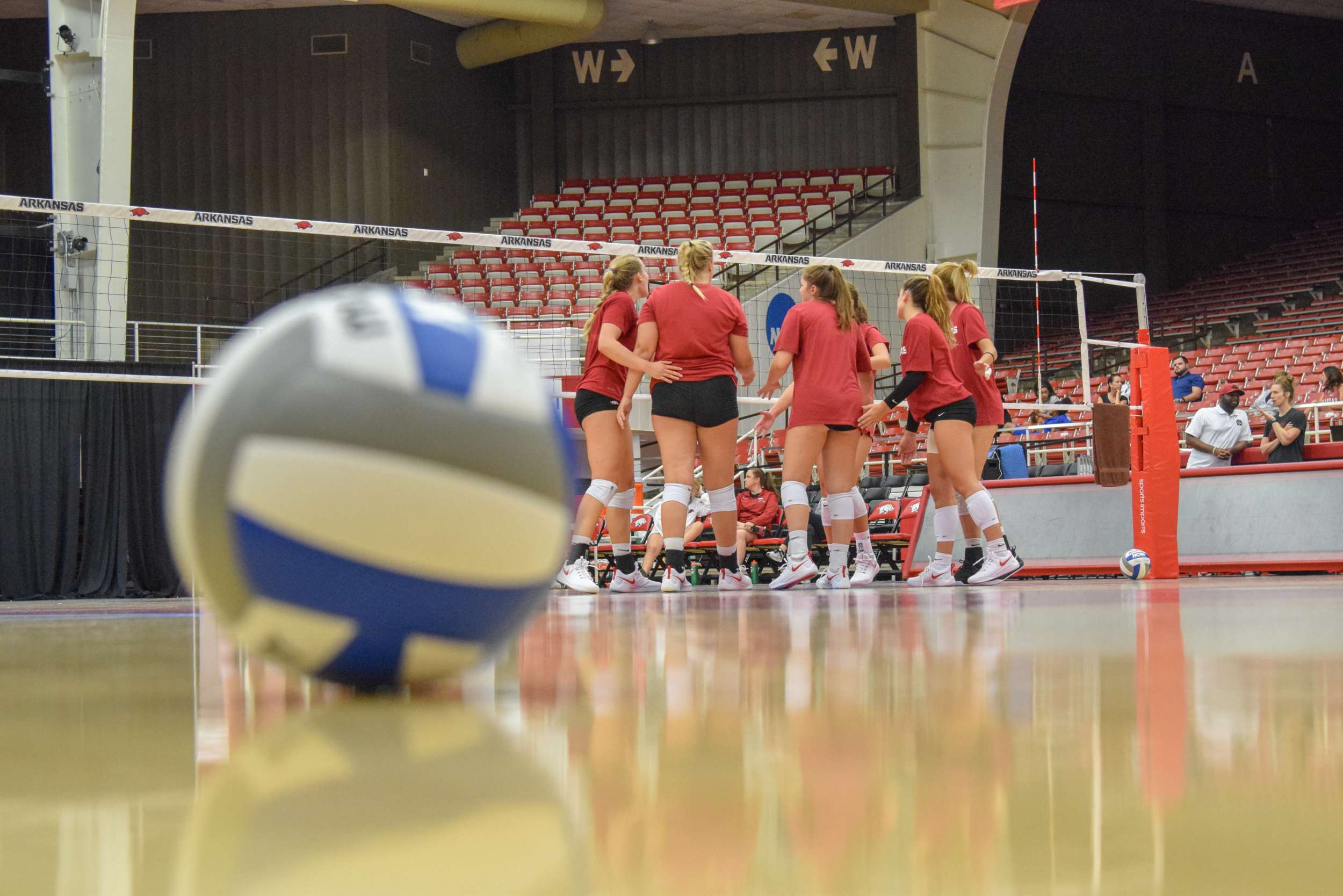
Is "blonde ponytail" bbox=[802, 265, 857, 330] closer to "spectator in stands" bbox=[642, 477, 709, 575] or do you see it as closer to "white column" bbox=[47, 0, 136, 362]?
"spectator in stands" bbox=[642, 477, 709, 575]

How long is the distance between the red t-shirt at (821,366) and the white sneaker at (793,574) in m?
0.74

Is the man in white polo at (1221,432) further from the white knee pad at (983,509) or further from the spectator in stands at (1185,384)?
the white knee pad at (983,509)

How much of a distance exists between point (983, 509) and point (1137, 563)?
1915 millimetres

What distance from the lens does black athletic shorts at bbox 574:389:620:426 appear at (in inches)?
254

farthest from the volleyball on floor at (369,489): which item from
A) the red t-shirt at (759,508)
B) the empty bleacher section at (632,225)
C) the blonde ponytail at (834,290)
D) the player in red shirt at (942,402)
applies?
the empty bleacher section at (632,225)

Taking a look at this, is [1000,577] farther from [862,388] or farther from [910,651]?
[910,651]

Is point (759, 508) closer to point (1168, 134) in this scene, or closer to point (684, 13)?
point (684, 13)

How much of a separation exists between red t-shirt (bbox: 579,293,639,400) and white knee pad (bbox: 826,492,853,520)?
4.13ft

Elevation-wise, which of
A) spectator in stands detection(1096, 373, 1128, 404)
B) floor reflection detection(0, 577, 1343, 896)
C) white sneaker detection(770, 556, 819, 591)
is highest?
spectator in stands detection(1096, 373, 1128, 404)

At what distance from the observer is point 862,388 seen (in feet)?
22.8

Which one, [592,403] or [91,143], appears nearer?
[592,403]

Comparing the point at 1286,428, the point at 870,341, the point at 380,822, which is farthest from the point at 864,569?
the point at 380,822

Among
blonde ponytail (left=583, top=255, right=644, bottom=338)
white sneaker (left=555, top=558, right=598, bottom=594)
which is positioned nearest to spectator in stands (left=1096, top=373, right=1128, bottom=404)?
blonde ponytail (left=583, top=255, right=644, bottom=338)

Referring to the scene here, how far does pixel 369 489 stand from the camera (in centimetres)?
169
